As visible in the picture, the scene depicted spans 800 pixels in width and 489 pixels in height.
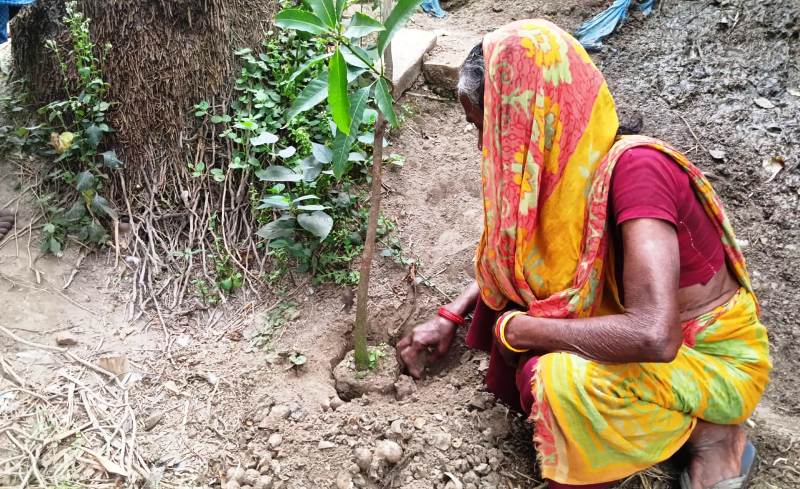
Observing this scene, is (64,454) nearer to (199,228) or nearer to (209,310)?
(209,310)

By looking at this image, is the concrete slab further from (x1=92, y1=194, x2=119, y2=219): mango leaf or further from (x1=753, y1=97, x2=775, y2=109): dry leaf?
(x1=753, y1=97, x2=775, y2=109): dry leaf

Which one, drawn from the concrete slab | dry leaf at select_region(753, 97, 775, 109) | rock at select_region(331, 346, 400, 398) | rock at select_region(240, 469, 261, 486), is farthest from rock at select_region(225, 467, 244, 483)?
dry leaf at select_region(753, 97, 775, 109)

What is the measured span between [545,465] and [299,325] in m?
1.11

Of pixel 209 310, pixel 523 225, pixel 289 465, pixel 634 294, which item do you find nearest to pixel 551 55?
pixel 523 225

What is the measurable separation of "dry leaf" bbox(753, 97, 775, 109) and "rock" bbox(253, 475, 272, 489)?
102 inches

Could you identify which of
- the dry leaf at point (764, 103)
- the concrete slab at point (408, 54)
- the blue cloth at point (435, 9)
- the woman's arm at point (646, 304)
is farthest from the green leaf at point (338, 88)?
the blue cloth at point (435, 9)

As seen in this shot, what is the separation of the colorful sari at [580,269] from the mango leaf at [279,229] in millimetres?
997

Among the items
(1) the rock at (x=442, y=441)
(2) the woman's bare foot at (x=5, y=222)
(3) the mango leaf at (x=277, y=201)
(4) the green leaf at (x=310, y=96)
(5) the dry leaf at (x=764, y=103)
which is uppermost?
(4) the green leaf at (x=310, y=96)

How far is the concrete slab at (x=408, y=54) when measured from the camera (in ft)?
10.6

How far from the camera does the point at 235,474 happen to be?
189 centimetres

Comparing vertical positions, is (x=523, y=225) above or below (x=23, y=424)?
above

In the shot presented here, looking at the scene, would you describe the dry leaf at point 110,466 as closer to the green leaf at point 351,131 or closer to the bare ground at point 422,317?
the bare ground at point 422,317

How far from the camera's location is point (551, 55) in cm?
157

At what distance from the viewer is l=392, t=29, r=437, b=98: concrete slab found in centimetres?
324
